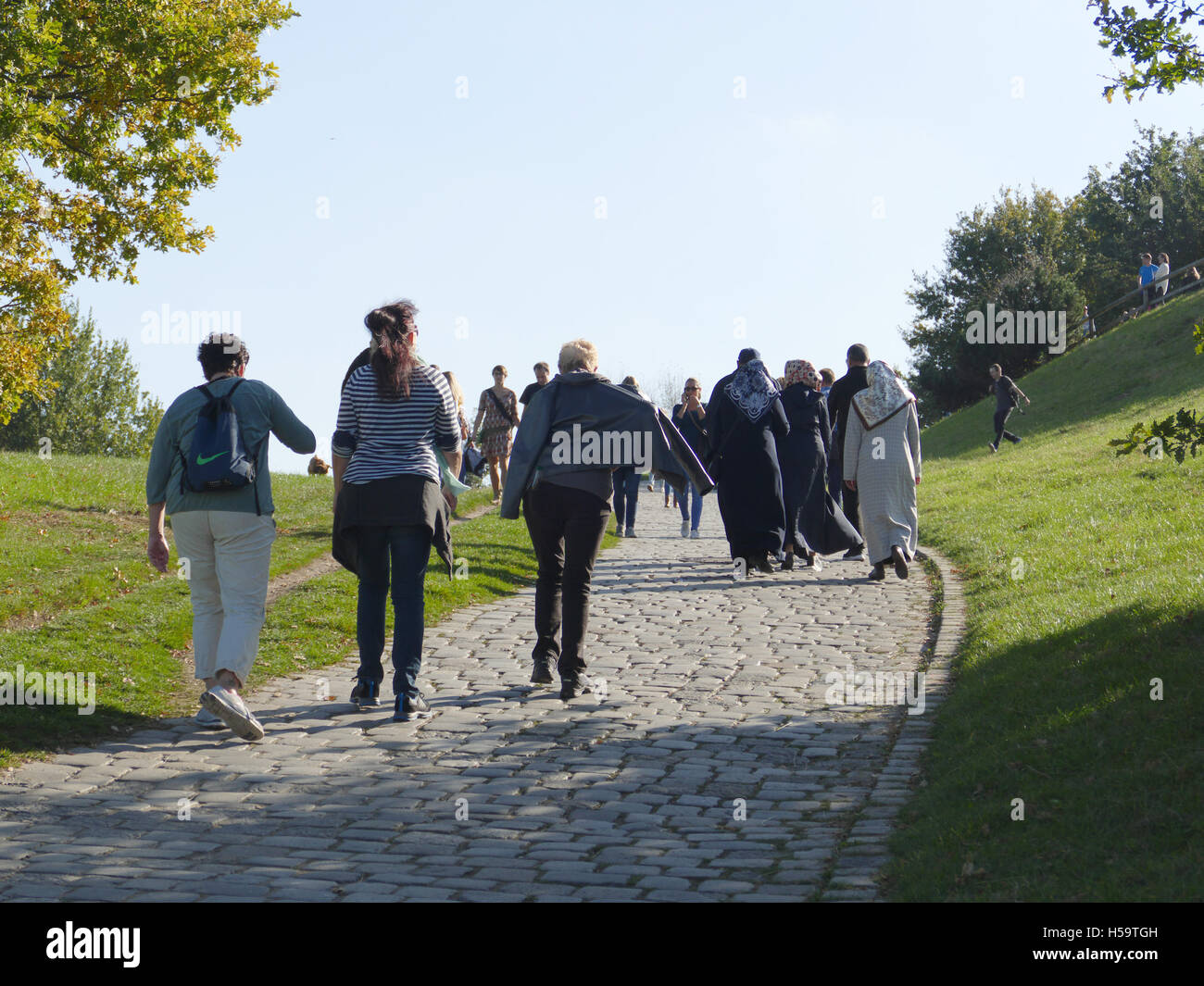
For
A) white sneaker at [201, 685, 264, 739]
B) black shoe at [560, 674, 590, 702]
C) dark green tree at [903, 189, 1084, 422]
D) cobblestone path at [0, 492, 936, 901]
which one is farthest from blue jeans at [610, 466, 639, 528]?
dark green tree at [903, 189, 1084, 422]

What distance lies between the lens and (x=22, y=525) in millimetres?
15078

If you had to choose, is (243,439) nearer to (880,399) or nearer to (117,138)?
(880,399)

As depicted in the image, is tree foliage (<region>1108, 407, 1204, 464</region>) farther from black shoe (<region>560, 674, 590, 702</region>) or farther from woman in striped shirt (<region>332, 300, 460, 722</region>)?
woman in striped shirt (<region>332, 300, 460, 722</region>)

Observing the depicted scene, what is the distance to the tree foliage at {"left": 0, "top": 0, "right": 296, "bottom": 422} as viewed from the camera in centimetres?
1571

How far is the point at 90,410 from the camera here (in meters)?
70.4

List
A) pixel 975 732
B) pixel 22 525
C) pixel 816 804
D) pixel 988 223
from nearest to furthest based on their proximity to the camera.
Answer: pixel 816 804, pixel 975 732, pixel 22 525, pixel 988 223

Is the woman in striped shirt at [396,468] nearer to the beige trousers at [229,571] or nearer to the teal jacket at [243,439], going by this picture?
the teal jacket at [243,439]

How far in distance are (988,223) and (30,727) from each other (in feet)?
210

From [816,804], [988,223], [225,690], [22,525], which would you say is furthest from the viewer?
[988,223]

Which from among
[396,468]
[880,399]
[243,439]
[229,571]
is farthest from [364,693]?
[880,399]
